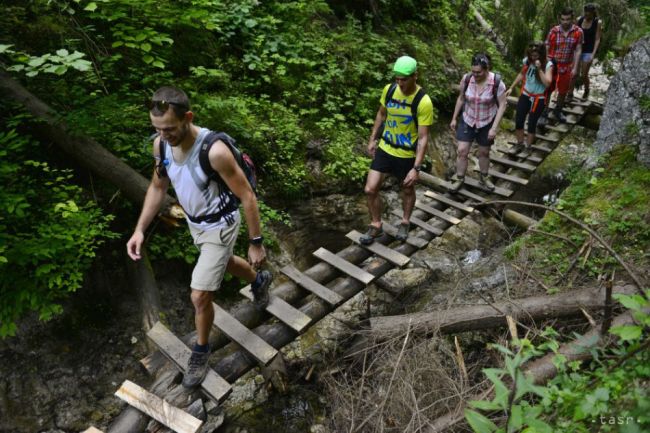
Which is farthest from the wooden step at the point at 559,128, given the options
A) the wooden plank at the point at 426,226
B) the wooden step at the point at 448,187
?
the wooden plank at the point at 426,226

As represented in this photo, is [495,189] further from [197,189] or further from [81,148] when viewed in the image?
[81,148]

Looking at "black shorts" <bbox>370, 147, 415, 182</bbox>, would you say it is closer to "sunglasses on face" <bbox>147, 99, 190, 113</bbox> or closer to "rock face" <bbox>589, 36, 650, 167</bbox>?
"sunglasses on face" <bbox>147, 99, 190, 113</bbox>

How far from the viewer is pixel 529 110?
7.61m

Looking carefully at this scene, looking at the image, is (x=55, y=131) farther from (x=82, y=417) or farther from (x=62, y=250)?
(x=82, y=417)

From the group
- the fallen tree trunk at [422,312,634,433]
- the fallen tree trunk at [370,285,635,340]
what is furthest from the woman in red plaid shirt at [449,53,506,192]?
the fallen tree trunk at [422,312,634,433]

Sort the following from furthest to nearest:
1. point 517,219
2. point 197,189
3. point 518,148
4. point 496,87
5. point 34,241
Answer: point 518,148 → point 517,219 → point 496,87 → point 34,241 → point 197,189

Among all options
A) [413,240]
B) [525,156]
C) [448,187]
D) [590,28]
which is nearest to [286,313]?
[413,240]

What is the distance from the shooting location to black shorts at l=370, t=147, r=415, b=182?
5.14 m

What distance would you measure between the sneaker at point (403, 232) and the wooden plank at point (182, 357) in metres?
2.95

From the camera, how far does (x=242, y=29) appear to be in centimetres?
804

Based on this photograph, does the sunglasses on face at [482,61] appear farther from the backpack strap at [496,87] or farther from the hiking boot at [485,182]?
the hiking boot at [485,182]

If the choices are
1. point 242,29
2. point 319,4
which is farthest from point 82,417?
point 319,4

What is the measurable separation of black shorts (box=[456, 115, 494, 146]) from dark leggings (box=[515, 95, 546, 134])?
1.65m

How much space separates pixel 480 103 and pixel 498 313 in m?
3.22
